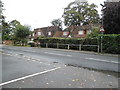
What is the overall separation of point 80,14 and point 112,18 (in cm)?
2967

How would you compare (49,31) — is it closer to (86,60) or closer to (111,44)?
(111,44)

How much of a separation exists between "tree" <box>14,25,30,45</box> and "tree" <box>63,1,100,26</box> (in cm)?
1931

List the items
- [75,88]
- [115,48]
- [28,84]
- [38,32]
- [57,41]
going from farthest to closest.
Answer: [38,32]
[57,41]
[115,48]
[28,84]
[75,88]

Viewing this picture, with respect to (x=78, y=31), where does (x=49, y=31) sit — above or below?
A: above

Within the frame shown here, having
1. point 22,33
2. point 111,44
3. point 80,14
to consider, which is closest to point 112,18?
point 111,44

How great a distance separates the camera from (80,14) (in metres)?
48.0

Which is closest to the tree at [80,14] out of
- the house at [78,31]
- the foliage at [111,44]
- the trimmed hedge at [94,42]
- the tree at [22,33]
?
the house at [78,31]

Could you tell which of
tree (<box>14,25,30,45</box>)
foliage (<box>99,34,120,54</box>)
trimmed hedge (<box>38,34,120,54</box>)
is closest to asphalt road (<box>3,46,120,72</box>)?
foliage (<box>99,34,120,54</box>)

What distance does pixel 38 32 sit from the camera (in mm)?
56344

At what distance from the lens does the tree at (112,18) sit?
61.0 ft

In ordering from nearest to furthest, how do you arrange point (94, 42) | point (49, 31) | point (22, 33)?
point (94, 42), point (22, 33), point (49, 31)

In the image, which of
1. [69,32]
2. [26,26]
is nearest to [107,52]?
[26,26]

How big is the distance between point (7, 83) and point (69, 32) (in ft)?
142

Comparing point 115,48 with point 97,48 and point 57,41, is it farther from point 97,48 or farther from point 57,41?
point 57,41
